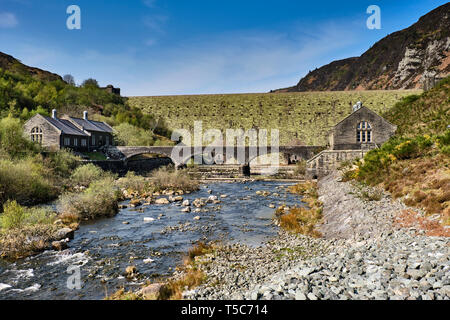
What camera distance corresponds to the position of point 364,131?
3781 centimetres

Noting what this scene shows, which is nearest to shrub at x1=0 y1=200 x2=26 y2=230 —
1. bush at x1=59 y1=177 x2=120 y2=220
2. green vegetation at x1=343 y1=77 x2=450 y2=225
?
bush at x1=59 y1=177 x2=120 y2=220

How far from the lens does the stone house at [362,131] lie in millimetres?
37469

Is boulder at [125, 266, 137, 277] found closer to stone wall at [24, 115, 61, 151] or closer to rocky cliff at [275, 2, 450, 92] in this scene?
stone wall at [24, 115, 61, 151]

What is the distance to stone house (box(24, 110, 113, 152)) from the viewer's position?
42.7m

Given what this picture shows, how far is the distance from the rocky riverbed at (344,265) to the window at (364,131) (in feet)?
84.4

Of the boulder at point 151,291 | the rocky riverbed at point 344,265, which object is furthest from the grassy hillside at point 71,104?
the rocky riverbed at point 344,265

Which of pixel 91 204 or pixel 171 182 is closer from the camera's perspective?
pixel 91 204

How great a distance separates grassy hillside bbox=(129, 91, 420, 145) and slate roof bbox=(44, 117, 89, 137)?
40505 mm

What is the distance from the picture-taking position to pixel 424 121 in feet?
127

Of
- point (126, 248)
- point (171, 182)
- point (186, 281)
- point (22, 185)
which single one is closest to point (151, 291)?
point (186, 281)

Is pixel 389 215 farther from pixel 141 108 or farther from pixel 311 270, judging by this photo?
pixel 141 108

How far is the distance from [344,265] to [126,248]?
1004 cm

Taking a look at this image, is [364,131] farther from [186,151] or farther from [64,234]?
[64,234]
